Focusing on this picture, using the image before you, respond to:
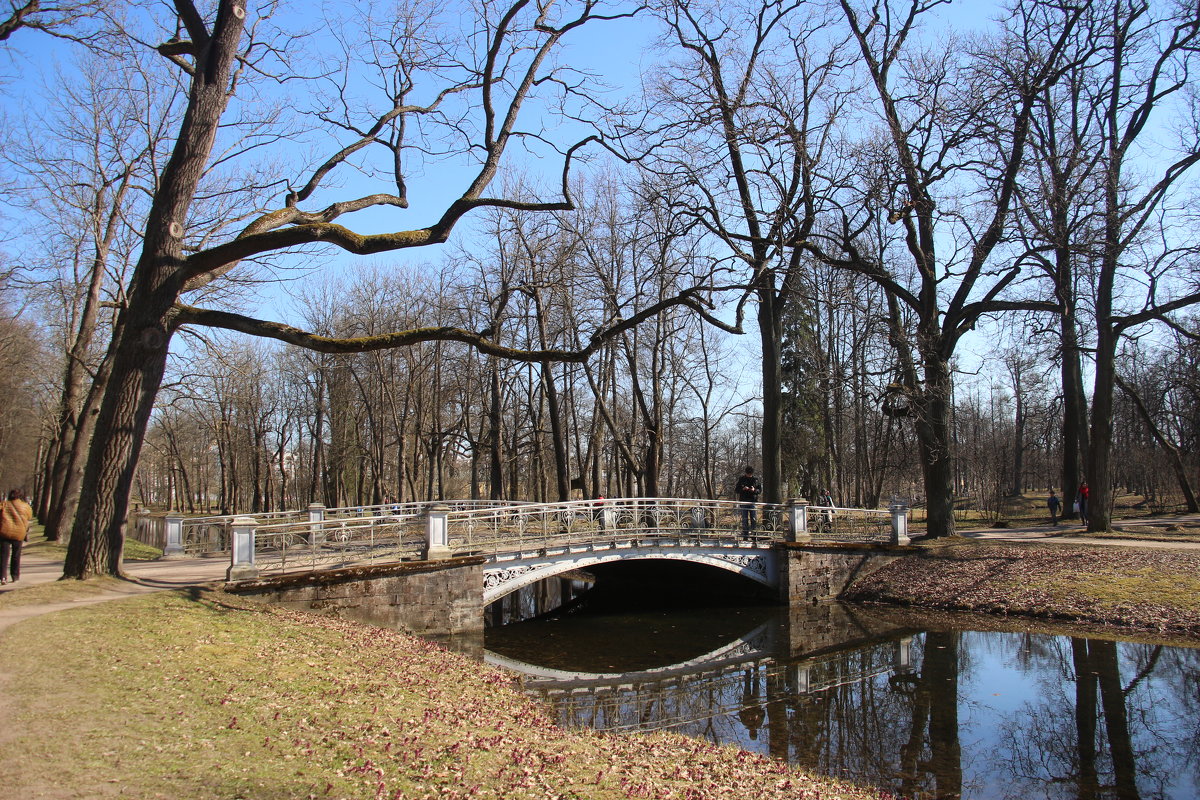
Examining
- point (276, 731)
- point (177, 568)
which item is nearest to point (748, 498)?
point (177, 568)

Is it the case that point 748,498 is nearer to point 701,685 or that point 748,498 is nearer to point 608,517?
point 608,517

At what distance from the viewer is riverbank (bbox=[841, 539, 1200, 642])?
1480cm

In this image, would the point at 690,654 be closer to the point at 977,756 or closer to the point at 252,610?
the point at 977,756

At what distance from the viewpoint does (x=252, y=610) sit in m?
11.6

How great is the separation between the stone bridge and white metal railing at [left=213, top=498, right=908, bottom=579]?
35mm

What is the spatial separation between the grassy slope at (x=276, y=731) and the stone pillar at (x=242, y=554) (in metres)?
1.98

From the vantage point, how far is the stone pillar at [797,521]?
65.1 ft

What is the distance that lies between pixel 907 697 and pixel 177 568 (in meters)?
13.7

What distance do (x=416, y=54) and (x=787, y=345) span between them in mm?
24860

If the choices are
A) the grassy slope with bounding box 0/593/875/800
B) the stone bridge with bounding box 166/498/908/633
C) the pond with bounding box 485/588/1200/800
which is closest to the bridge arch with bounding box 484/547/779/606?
the stone bridge with bounding box 166/498/908/633

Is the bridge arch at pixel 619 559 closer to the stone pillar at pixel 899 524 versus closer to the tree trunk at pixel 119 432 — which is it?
the stone pillar at pixel 899 524

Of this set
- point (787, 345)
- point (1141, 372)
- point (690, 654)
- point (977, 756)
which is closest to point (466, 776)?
point (977, 756)

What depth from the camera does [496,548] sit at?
15.7 metres

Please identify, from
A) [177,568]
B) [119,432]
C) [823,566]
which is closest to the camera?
[119,432]
